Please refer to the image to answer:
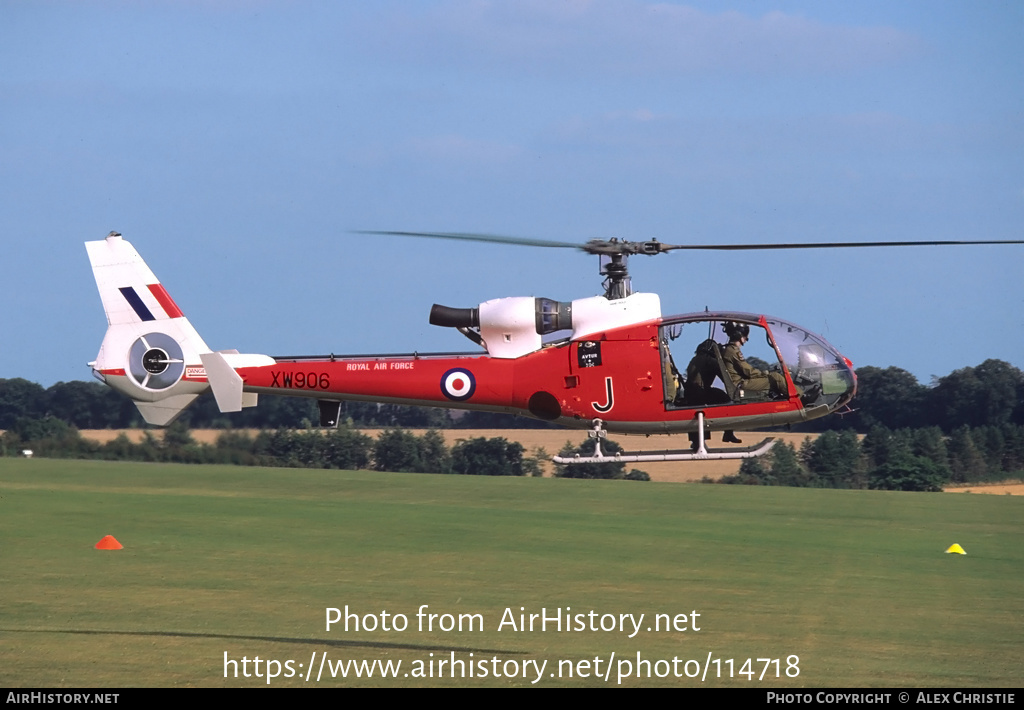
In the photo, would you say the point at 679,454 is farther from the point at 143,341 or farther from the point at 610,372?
the point at 143,341

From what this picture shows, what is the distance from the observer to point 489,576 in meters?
80.1

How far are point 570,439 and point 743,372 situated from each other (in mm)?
58713

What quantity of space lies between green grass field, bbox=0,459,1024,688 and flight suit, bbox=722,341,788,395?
60.5ft

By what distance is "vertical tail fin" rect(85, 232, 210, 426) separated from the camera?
26922 millimetres

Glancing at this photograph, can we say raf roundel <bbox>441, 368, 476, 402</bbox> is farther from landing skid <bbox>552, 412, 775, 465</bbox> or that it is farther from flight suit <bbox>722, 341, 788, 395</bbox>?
flight suit <bbox>722, 341, 788, 395</bbox>

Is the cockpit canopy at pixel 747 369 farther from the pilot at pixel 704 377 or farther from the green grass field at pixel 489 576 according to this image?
the green grass field at pixel 489 576

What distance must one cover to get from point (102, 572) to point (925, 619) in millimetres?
45469

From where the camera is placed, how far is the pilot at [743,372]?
24.7m

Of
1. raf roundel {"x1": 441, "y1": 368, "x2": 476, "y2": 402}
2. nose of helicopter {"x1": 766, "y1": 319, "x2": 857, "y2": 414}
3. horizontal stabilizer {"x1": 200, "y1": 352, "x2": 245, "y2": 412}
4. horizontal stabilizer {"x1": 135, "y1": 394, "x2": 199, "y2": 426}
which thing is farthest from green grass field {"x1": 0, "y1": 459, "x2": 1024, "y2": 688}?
nose of helicopter {"x1": 766, "y1": 319, "x2": 857, "y2": 414}

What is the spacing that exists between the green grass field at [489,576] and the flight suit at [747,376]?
1844 centimetres

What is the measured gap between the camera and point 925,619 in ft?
209

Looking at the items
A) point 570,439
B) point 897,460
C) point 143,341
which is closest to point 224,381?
point 143,341
